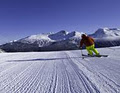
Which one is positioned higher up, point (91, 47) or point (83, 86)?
point (91, 47)

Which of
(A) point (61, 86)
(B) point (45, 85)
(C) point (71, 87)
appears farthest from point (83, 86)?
(B) point (45, 85)

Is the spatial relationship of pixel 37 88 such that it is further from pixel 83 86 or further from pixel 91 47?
pixel 91 47

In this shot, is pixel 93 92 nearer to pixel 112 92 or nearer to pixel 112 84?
pixel 112 92

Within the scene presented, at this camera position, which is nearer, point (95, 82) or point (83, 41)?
point (95, 82)

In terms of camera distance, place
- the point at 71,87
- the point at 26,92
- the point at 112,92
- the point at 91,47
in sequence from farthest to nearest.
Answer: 1. the point at 91,47
2. the point at 71,87
3. the point at 26,92
4. the point at 112,92

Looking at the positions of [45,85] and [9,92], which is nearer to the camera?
[9,92]

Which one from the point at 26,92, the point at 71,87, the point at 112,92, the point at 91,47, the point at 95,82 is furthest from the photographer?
Answer: the point at 91,47

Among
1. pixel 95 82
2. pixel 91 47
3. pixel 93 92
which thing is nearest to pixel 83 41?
pixel 91 47

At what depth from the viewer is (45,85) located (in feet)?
12.9

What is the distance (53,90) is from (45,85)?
1.57ft

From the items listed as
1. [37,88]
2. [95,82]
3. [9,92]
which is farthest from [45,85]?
[95,82]

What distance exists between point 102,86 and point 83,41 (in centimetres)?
845

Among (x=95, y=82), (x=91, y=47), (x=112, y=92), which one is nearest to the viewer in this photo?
(x=112, y=92)

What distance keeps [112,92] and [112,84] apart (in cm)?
57
